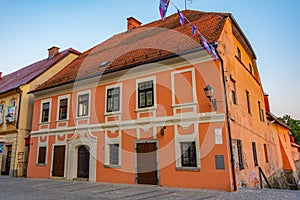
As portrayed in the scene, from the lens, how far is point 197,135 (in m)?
9.88

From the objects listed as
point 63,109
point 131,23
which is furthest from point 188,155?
point 131,23

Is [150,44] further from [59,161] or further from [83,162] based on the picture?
[59,161]

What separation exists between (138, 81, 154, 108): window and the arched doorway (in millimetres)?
4199

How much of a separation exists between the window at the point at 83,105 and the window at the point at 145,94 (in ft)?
12.3

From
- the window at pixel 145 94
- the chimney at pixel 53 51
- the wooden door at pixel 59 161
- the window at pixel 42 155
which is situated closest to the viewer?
the window at pixel 145 94

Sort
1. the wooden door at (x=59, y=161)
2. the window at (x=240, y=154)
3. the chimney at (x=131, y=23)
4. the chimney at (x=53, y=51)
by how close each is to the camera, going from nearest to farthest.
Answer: the window at (x=240, y=154) < the wooden door at (x=59, y=161) < the chimney at (x=131, y=23) < the chimney at (x=53, y=51)

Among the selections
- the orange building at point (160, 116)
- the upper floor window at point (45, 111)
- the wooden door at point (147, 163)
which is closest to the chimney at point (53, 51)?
the orange building at point (160, 116)

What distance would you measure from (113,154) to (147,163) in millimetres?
2125

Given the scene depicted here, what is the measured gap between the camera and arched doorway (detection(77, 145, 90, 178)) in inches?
519

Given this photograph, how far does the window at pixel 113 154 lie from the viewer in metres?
12.1

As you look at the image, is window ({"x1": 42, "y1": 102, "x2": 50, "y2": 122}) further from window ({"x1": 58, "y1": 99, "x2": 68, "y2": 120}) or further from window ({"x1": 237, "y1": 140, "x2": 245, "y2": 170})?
window ({"x1": 237, "y1": 140, "x2": 245, "y2": 170})

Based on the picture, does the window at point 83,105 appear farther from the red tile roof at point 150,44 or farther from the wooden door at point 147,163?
the wooden door at point 147,163

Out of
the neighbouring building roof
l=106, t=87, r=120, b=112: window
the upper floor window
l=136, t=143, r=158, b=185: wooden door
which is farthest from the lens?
the upper floor window

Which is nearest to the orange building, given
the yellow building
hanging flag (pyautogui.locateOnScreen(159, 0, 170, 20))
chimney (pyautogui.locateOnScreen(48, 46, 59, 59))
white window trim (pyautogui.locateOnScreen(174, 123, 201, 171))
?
white window trim (pyautogui.locateOnScreen(174, 123, 201, 171))
